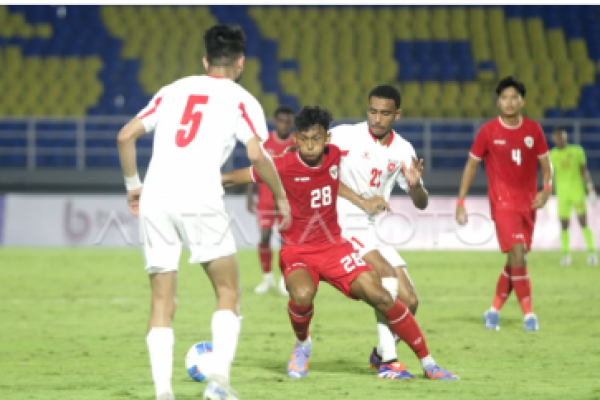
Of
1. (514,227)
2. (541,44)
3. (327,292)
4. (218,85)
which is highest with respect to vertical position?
(541,44)

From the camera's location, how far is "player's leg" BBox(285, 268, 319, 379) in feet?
19.1

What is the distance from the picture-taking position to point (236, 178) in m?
5.62

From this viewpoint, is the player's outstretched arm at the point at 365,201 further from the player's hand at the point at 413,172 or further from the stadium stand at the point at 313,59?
the stadium stand at the point at 313,59

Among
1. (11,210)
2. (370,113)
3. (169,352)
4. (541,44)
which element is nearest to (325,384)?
(169,352)

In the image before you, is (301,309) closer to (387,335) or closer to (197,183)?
(387,335)

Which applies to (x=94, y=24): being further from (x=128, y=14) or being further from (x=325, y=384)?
(x=325, y=384)

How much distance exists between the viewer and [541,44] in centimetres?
2416

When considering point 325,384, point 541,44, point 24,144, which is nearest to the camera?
point 325,384

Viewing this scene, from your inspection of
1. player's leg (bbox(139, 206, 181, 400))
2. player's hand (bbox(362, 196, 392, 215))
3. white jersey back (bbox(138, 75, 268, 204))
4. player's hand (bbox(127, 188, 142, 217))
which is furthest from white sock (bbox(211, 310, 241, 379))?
player's hand (bbox(362, 196, 392, 215))

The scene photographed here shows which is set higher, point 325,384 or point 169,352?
point 169,352

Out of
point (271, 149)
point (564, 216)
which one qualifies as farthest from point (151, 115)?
point (564, 216)

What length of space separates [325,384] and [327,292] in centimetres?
639

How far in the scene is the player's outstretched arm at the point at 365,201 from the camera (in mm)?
5930

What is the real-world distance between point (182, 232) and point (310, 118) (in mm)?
1555
